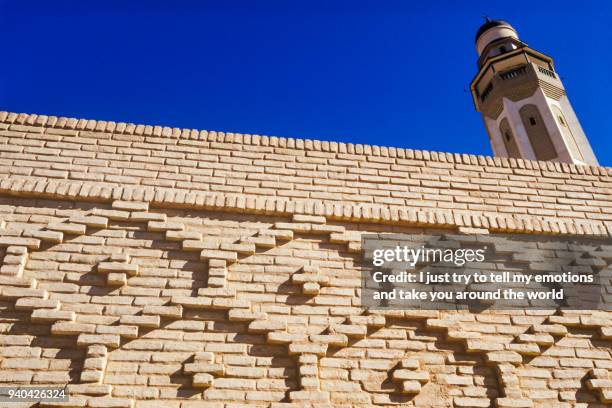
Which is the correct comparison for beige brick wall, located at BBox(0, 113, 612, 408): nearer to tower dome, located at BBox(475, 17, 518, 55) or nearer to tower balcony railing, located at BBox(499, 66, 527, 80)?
tower balcony railing, located at BBox(499, 66, 527, 80)

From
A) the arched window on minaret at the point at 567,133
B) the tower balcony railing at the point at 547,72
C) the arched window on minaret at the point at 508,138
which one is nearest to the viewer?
the arched window on minaret at the point at 567,133

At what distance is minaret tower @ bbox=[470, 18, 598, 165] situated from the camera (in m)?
14.1

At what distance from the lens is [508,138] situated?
15.3m

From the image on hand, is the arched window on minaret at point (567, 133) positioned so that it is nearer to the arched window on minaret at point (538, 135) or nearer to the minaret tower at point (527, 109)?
the minaret tower at point (527, 109)

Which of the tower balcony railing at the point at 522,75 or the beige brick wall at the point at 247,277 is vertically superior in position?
the tower balcony railing at the point at 522,75

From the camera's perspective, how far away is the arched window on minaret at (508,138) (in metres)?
14.8

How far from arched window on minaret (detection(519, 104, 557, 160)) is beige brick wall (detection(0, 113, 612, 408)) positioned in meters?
10.4

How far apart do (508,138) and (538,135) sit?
108 centimetres

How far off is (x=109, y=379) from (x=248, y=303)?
0.96 meters

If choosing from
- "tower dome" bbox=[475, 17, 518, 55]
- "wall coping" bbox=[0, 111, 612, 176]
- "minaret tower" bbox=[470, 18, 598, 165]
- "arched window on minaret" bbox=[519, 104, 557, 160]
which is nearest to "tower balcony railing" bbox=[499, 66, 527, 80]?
"minaret tower" bbox=[470, 18, 598, 165]

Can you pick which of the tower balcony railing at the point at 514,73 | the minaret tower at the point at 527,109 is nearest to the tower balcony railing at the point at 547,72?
the minaret tower at the point at 527,109

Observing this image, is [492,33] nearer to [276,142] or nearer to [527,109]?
[527,109]

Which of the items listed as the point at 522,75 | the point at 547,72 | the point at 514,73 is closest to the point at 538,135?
the point at 522,75

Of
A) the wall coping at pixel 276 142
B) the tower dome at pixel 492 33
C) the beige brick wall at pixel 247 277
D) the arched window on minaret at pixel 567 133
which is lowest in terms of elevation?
the beige brick wall at pixel 247 277
